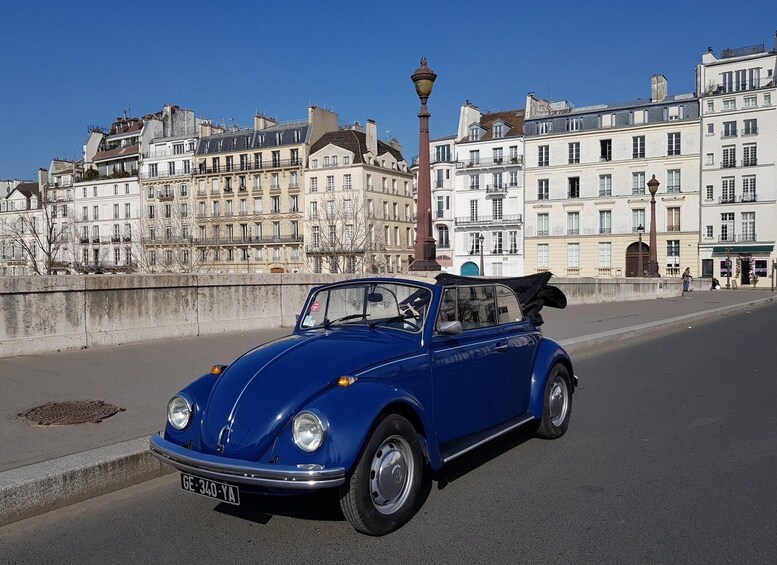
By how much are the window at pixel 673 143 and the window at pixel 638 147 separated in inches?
92.9

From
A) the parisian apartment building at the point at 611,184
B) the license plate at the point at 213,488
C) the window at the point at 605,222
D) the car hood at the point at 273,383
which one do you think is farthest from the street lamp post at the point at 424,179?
the window at the point at 605,222

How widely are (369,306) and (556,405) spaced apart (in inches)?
95.3

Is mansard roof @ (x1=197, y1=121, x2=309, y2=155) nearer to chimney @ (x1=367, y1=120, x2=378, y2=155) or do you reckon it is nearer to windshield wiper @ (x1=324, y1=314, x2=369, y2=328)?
chimney @ (x1=367, y1=120, x2=378, y2=155)

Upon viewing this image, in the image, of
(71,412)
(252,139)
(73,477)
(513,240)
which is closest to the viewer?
(73,477)

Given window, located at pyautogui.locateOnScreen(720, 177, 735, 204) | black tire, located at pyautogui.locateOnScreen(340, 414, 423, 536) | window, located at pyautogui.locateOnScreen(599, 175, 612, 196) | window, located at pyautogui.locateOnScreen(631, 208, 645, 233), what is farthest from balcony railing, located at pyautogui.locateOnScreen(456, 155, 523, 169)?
black tire, located at pyautogui.locateOnScreen(340, 414, 423, 536)

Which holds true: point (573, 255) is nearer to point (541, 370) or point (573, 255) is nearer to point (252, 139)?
point (252, 139)

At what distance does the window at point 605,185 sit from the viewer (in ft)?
237

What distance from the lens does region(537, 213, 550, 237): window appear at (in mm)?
75113

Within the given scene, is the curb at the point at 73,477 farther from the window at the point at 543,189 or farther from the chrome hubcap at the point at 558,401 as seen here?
the window at the point at 543,189

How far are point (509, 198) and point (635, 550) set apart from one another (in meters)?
73.9

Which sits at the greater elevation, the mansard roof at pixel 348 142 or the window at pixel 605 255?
the mansard roof at pixel 348 142

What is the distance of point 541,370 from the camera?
655 cm

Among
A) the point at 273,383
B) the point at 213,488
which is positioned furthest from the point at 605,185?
the point at 213,488

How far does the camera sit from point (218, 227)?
3278 inches
